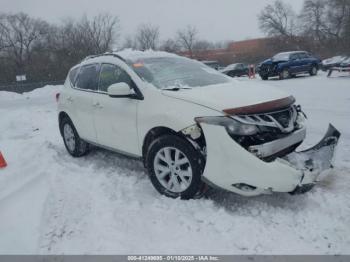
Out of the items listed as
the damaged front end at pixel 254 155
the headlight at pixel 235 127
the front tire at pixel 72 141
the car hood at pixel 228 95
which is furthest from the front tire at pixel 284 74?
the headlight at pixel 235 127

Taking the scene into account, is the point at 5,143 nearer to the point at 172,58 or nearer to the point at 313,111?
the point at 172,58

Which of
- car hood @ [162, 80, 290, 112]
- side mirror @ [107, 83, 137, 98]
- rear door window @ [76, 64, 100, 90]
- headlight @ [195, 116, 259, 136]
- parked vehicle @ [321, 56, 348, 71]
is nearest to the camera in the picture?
headlight @ [195, 116, 259, 136]

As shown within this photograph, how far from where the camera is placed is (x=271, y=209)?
354cm

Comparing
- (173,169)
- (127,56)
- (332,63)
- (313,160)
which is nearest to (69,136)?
(127,56)

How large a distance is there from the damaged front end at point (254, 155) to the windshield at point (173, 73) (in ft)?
3.13

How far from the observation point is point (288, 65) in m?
19.9

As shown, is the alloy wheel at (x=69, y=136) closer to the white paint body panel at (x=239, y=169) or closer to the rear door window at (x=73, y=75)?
the rear door window at (x=73, y=75)

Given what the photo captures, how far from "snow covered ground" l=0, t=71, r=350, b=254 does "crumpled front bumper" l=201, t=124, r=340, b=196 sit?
1.13 ft

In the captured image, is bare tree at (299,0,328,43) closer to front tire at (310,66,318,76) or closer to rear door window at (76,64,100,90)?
front tire at (310,66,318,76)

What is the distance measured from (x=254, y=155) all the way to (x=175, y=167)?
96 cm

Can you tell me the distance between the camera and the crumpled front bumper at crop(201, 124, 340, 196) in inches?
125

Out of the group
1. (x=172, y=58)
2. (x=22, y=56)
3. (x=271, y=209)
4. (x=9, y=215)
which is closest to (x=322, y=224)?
(x=271, y=209)

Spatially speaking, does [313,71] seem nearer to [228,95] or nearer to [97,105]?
[97,105]

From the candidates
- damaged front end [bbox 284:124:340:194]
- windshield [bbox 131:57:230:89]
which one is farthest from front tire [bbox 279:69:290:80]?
damaged front end [bbox 284:124:340:194]
